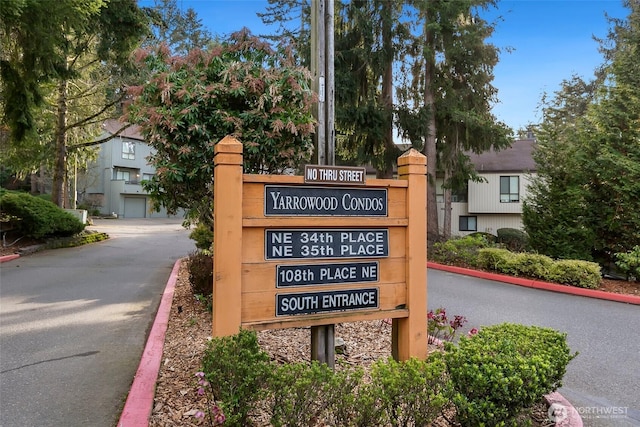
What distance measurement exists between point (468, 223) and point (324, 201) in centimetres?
2678

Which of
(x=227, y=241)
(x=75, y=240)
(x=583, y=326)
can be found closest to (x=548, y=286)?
(x=583, y=326)

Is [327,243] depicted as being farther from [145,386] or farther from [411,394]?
[145,386]

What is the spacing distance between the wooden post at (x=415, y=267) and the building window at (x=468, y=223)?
26.1 metres

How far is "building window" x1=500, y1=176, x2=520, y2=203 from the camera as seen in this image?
26.4 meters

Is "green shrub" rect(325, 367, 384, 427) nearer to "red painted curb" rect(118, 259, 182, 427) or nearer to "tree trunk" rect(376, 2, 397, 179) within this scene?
"red painted curb" rect(118, 259, 182, 427)

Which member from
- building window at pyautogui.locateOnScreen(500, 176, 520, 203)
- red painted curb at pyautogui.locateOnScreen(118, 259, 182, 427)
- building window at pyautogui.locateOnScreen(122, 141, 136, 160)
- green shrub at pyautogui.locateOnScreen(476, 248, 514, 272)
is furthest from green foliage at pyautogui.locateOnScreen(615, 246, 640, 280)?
building window at pyautogui.locateOnScreen(122, 141, 136, 160)

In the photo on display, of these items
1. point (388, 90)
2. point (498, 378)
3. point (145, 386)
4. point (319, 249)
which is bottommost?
point (145, 386)

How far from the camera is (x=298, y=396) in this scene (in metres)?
2.55

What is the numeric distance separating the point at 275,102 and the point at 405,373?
3112mm

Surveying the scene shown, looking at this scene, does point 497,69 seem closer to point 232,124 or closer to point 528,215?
point 528,215

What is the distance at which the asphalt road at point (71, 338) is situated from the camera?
3.57 meters

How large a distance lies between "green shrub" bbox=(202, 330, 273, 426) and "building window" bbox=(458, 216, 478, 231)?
2733 centimetres

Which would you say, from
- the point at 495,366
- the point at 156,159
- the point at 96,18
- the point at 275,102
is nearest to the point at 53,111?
the point at 96,18

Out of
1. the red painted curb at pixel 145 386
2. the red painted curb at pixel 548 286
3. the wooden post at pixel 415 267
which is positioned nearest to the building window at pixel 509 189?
the red painted curb at pixel 548 286
